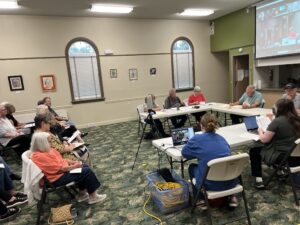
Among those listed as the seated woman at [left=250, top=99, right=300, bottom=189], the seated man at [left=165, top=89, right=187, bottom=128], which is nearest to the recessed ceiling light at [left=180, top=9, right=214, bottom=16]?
the seated man at [left=165, top=89, right=187, bottom=128]

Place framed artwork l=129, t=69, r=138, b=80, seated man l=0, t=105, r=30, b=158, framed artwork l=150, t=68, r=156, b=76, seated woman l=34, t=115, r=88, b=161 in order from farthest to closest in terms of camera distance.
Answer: framed artwork l=150, t=68, r=156, b=76 → framed artwork l=129, t=69, r=138, b=80 → seated man l=0, t=105, r=30, b=158 → seated woman l=34, t=115, r=88, b=161

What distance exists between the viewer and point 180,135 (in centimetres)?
252

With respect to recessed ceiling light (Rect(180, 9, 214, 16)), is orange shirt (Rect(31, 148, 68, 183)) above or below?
below

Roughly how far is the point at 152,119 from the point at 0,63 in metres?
4.20

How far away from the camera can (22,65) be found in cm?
587

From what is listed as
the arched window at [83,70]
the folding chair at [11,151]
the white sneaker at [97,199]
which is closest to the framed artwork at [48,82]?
the arched window at [83,70]

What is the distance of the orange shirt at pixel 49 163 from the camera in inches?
87.1

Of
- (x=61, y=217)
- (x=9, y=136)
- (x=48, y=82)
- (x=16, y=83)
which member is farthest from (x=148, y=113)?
(x=16, y=83)

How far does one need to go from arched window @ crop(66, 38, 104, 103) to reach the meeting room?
0.03 m

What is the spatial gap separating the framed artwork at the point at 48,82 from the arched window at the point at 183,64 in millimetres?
3804

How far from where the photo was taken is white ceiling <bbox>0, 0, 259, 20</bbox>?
200 inches

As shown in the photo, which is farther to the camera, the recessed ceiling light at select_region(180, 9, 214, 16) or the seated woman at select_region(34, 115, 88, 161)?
the recessed ceiling light at select_region(180, 9, 214, 16)

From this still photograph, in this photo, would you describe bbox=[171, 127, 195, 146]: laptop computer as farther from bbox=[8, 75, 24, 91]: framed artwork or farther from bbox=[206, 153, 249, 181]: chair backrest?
bbox=[8, 75, 24, 91]: framed artwork

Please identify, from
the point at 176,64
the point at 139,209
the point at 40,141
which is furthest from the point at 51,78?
the point at 139,209
